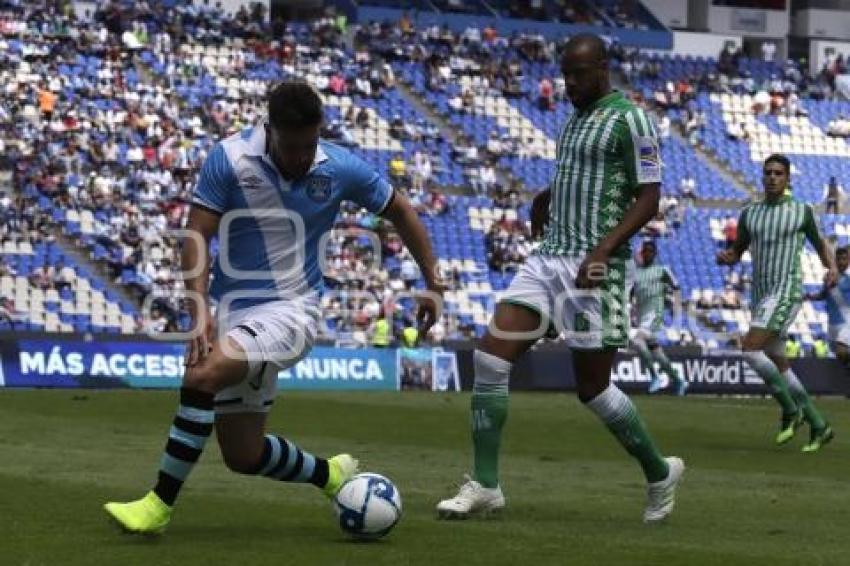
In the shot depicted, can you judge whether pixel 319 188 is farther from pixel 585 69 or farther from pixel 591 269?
pixel 585 69

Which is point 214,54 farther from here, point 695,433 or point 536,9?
point 695,433

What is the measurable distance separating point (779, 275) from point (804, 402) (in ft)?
4.11

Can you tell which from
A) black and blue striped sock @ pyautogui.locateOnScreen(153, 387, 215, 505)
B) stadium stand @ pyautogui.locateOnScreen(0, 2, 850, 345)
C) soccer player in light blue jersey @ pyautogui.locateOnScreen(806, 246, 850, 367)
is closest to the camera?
black and blue striped sock @ pyautogui.locateOnScreen(153, 387, 215, 505)

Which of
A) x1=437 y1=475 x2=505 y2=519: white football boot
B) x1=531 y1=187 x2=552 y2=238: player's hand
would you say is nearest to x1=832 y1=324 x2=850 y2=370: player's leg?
x1=531 y1=187 x2=552 y2=238: player's hand

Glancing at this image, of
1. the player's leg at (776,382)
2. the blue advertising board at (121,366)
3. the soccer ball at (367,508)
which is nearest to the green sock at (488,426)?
the soccer ball at (367,508)

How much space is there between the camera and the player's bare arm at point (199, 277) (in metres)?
8.52

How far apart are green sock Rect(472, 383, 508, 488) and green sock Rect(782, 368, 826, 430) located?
7.50 m

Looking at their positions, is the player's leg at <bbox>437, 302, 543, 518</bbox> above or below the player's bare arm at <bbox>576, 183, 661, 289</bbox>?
below

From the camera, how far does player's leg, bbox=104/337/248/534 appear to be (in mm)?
8656

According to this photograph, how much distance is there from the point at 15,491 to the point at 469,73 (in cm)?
3983

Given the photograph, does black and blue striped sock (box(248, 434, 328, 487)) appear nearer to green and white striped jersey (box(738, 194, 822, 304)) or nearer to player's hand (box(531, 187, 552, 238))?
player's hand (box(531, 187, 552, 238))

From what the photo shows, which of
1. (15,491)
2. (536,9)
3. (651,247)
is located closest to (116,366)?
(651,247)

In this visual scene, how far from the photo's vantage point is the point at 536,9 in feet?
185

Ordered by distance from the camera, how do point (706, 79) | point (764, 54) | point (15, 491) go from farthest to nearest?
point (764, 54) < point (706, 79) < point (15, 491)
